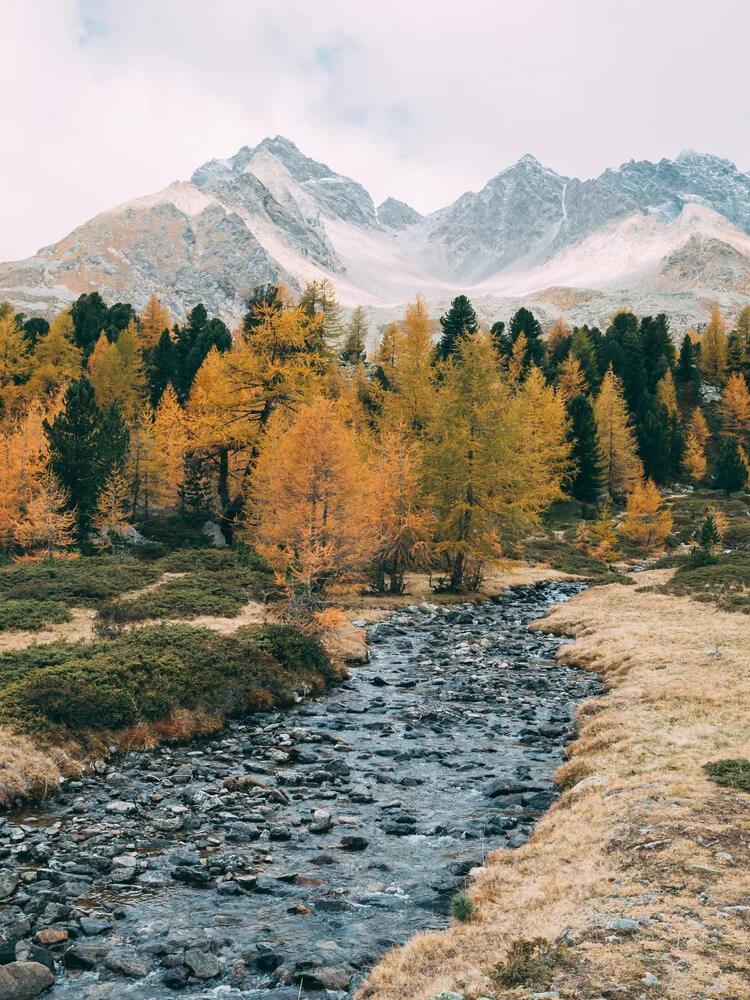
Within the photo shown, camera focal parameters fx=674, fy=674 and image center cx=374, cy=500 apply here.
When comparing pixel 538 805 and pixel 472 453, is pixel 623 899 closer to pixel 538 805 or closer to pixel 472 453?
pixel 538 805

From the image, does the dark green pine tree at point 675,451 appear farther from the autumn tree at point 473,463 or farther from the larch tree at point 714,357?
the autumn tree at point 473,463

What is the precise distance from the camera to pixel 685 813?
1016 centimetres

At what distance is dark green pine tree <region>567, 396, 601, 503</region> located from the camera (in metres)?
71.3

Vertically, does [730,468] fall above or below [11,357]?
below

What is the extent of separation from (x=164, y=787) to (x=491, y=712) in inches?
369

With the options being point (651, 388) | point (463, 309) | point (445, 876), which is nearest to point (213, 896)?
point (445, 876)

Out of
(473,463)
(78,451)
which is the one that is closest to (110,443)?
(78,451)

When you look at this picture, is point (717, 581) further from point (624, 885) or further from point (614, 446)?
point (614, 446)

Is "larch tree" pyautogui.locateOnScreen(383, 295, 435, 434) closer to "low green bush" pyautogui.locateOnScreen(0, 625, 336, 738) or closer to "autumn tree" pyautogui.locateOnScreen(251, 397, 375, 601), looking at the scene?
"autumn tree" pyautogui.locateOnScreen(251, 397, 375, 601)

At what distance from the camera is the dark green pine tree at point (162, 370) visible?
2867 inches

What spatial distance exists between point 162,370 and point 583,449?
151 ft

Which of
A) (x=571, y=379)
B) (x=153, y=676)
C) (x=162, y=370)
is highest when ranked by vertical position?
(x=571, y=379)

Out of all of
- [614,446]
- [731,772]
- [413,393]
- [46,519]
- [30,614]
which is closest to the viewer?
[731,772]

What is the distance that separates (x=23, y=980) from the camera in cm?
757
